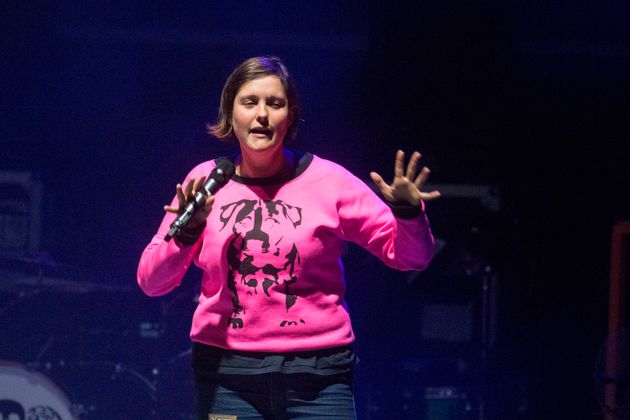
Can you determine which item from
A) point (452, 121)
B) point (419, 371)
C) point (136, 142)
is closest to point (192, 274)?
point (136, 142)

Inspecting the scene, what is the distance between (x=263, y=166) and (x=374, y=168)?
2110 mm

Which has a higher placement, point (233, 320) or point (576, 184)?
point (576, 184)

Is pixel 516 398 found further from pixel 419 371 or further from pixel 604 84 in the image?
pixel 604 84

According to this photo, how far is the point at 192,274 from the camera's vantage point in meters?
4.34

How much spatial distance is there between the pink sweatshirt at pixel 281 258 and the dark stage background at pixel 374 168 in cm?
194

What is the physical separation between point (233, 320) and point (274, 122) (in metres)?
0.56

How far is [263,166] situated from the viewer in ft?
7.53

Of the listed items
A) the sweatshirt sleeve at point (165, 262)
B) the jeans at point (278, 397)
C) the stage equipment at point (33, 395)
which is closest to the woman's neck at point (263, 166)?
the sweatshirt sleeve at point (165, 262)

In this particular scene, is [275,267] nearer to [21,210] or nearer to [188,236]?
[188,236]

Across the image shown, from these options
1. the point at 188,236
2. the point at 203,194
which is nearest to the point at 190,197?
the point at 203,194

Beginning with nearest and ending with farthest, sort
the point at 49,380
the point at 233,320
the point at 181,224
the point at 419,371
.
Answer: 1. the point at 181,224
2. the point at 233,320
3. the point at 49,380
4. the point at 419,371

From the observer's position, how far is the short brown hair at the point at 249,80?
2.30 metres

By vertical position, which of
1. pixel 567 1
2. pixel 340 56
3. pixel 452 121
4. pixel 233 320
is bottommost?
pixel 233 320

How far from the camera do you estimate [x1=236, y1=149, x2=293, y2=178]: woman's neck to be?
229 cm
